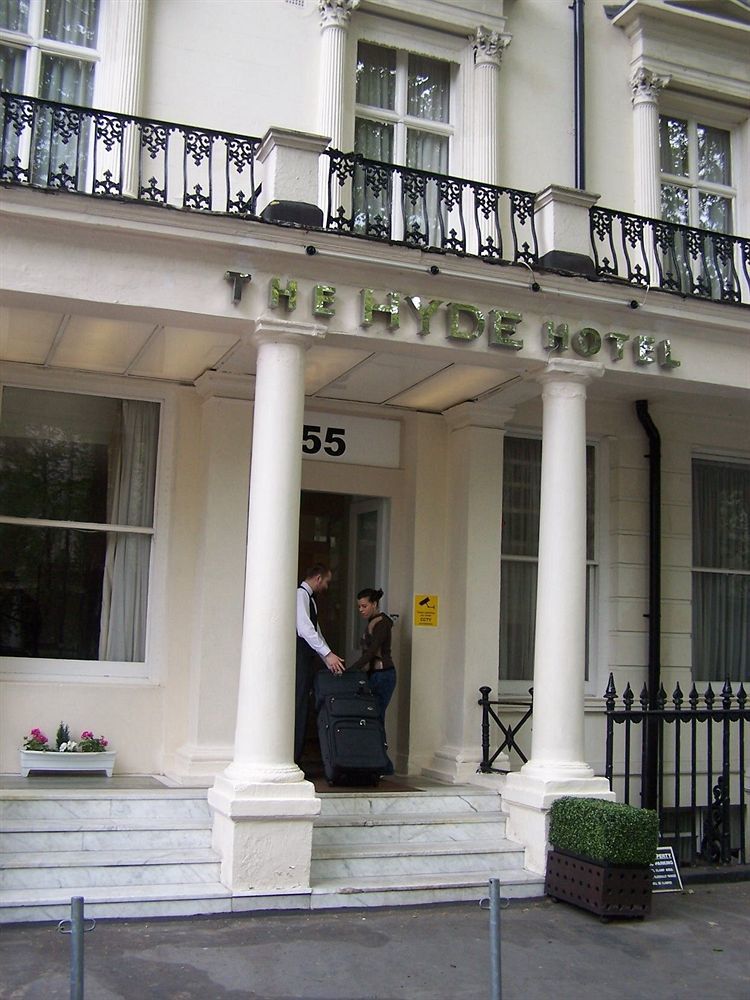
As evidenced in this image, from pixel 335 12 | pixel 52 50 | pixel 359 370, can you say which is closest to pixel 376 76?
pixel 335 12

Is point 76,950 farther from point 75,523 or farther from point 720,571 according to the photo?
point 720,571

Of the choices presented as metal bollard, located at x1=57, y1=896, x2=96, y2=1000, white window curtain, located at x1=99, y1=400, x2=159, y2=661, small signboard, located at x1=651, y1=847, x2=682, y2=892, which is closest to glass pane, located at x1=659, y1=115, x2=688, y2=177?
white window curtain, located at x1=99, y1=400, x2=159, y2=661

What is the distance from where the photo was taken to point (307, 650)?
382 inches

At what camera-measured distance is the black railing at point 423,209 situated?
8.80m

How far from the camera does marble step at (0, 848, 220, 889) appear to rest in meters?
7.38

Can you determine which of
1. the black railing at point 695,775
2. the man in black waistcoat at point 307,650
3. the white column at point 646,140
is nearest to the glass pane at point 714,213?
the white column at point 646,140

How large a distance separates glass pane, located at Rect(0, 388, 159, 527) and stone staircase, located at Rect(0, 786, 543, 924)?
2734 millimetres

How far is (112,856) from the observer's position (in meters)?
7.73

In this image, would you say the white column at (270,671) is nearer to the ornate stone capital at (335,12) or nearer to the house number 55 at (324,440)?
the house number 55 at (324,440)

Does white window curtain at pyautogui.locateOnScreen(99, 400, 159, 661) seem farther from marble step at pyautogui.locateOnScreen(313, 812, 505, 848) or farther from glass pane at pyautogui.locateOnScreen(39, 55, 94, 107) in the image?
glass pane at pyautogui.locateOnScreen(39, 55, 94, 107)

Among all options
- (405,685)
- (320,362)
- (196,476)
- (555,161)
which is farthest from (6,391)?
(555,161)

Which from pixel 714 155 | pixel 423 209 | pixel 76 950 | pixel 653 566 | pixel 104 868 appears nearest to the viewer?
pixel 76 950

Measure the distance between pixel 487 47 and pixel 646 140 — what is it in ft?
6.89

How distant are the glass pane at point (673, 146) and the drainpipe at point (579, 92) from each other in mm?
1267
